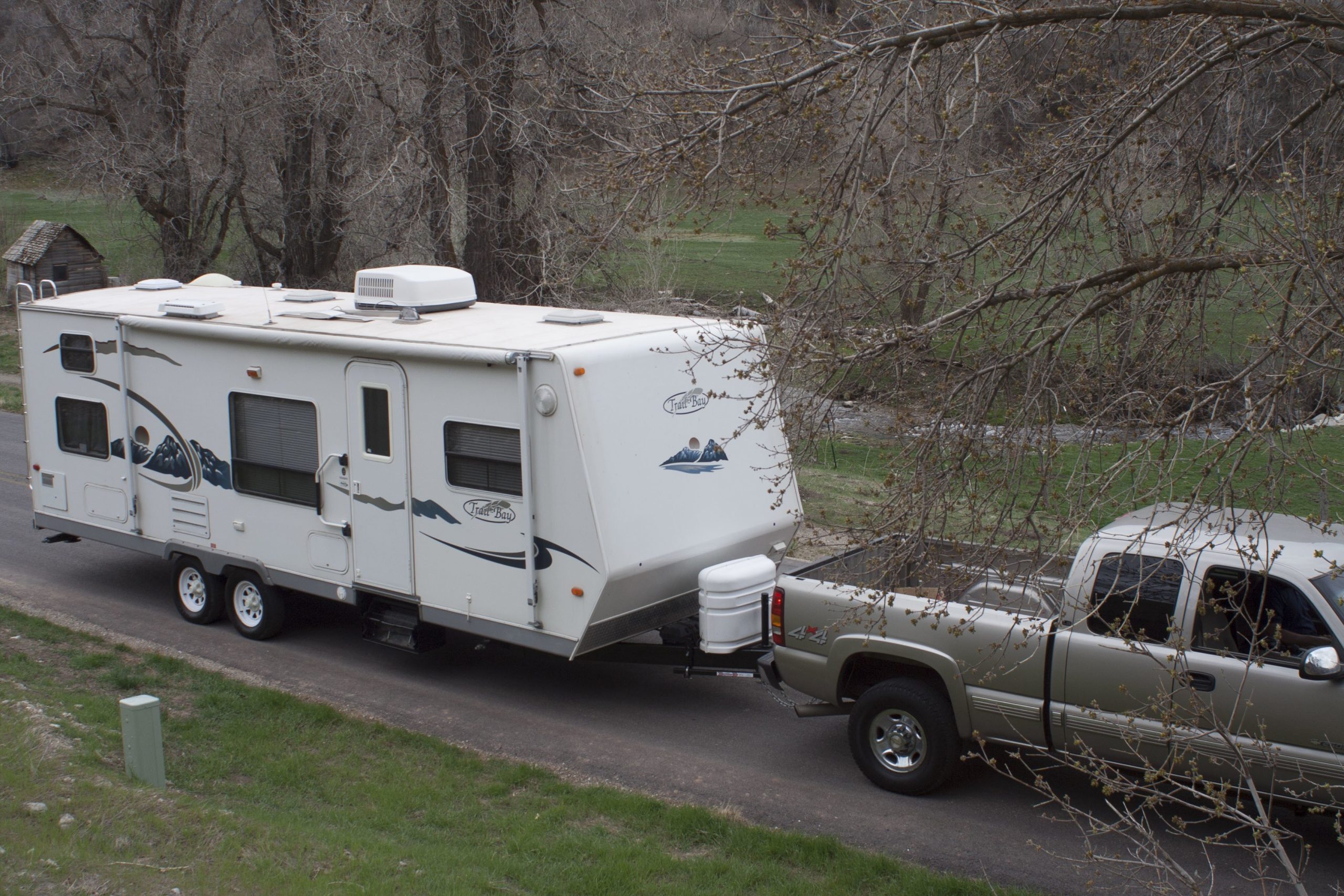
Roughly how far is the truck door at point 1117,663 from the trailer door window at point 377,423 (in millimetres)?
5270

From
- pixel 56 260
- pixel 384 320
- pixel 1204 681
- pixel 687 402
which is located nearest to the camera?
pixel 1204 681

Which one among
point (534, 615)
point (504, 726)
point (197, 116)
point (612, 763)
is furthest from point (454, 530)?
point (197, 116)

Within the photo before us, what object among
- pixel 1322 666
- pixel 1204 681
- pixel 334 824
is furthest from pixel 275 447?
pixel 1322 666

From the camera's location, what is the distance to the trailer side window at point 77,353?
11438 mm

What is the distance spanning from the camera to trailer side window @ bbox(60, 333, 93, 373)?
37.5 feet

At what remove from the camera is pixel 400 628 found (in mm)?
9594

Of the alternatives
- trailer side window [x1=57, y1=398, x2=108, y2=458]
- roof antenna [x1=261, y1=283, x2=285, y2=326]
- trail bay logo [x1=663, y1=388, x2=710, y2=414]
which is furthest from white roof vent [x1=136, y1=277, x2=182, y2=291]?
trail bay logo [x1=663, y1=388, x2=710, y2=414]

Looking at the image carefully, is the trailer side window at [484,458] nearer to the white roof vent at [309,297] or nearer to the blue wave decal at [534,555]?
the blue wave decal at [534,555]

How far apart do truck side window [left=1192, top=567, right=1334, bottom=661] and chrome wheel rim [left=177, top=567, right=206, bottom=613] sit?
851 centimetres

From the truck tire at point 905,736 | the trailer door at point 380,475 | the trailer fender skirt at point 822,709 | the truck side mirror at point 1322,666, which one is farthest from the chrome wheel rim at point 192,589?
the truck side mirror at point 1322,666

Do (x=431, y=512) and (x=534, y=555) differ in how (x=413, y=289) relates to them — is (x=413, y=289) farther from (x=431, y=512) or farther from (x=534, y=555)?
(x=534, y=555)

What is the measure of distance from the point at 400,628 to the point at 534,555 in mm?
1685

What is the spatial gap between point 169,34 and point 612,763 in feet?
70.8

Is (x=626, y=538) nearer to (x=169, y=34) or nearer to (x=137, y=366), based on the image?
(x=137, y=366)
